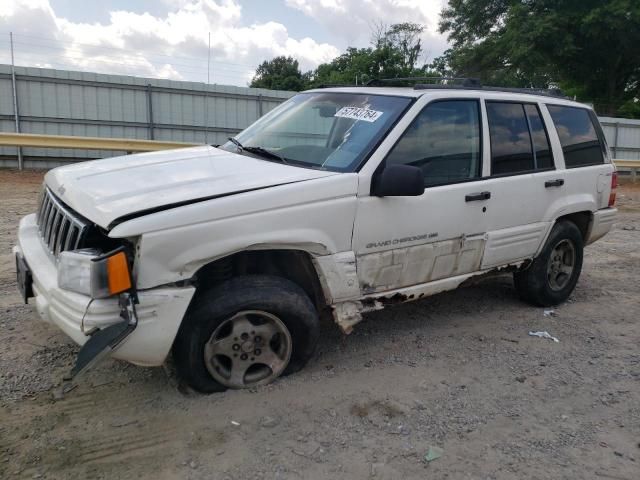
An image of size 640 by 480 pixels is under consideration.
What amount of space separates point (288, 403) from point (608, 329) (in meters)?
2.93

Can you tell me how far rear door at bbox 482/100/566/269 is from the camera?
4.26 m

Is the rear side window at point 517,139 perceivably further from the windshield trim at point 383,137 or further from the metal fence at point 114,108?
the metal fence at point 114,108

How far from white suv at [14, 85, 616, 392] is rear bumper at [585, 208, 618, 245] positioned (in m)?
0.60

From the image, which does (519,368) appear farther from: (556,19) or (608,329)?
(556,19)

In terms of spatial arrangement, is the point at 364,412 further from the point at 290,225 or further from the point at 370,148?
the point at 370,148

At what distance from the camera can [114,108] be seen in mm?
14516

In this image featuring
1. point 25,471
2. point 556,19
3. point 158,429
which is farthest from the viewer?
point 556,19

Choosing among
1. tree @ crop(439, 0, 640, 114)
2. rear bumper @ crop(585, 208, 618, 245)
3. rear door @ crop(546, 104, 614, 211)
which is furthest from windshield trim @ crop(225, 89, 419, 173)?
tree @ crop(439, 0, 640, 114)

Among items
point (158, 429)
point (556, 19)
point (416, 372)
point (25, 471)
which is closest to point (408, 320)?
point (416, 372)

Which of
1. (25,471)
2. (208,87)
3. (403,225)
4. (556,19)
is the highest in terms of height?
(556,19)

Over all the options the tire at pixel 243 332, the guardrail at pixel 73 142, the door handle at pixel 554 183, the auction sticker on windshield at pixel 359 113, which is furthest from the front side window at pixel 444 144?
the guardrail at pixel 73 142

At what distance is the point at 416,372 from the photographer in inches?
147

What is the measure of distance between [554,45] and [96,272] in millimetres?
27970

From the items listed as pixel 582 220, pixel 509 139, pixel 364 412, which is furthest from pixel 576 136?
pixel 364 412
